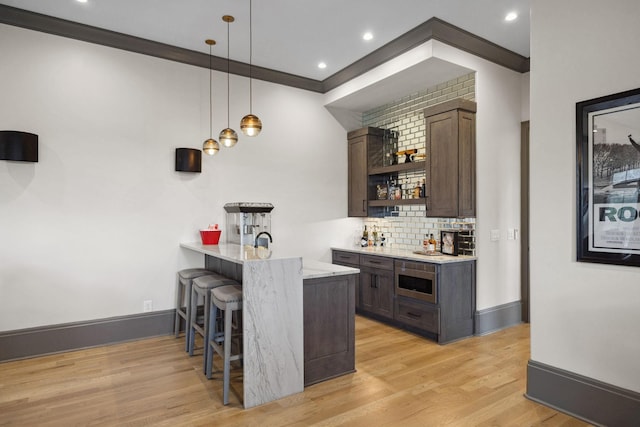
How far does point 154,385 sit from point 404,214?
3584mm

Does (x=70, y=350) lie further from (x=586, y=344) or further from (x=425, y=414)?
(x=586, y=344)

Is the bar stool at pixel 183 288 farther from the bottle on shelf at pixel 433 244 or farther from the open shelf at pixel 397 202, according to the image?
the bottle on shelf at pixel 433 244

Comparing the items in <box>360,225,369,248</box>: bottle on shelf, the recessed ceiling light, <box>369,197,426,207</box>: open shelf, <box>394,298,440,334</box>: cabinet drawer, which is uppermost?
the recessed ceiling light

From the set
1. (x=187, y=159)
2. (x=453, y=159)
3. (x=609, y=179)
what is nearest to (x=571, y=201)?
(x=609, y=179)

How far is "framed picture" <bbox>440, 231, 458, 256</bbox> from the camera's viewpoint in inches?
169

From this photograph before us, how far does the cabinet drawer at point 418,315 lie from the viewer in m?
3.94

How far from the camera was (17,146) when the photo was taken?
343 cm

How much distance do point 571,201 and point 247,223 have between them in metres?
3.11

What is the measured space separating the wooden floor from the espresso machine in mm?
1324

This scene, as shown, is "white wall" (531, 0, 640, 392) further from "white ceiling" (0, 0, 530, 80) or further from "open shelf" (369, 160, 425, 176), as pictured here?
"open shelf" (369, 160, 425, 176)

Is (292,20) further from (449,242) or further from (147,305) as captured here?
(147,305)

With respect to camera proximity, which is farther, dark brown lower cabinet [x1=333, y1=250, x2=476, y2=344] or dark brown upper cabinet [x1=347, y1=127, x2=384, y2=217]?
dark brown upper cabinet [x1=347, y1=127, x2=384, y2=217]

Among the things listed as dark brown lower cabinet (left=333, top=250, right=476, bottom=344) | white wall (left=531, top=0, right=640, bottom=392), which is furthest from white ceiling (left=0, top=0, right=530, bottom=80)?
dark brown lower cabinet (left=333, top=250, right=476, bottom=344)

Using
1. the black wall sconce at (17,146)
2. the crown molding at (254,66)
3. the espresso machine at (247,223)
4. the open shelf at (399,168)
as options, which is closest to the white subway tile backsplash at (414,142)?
the open shelf at (399,168)
